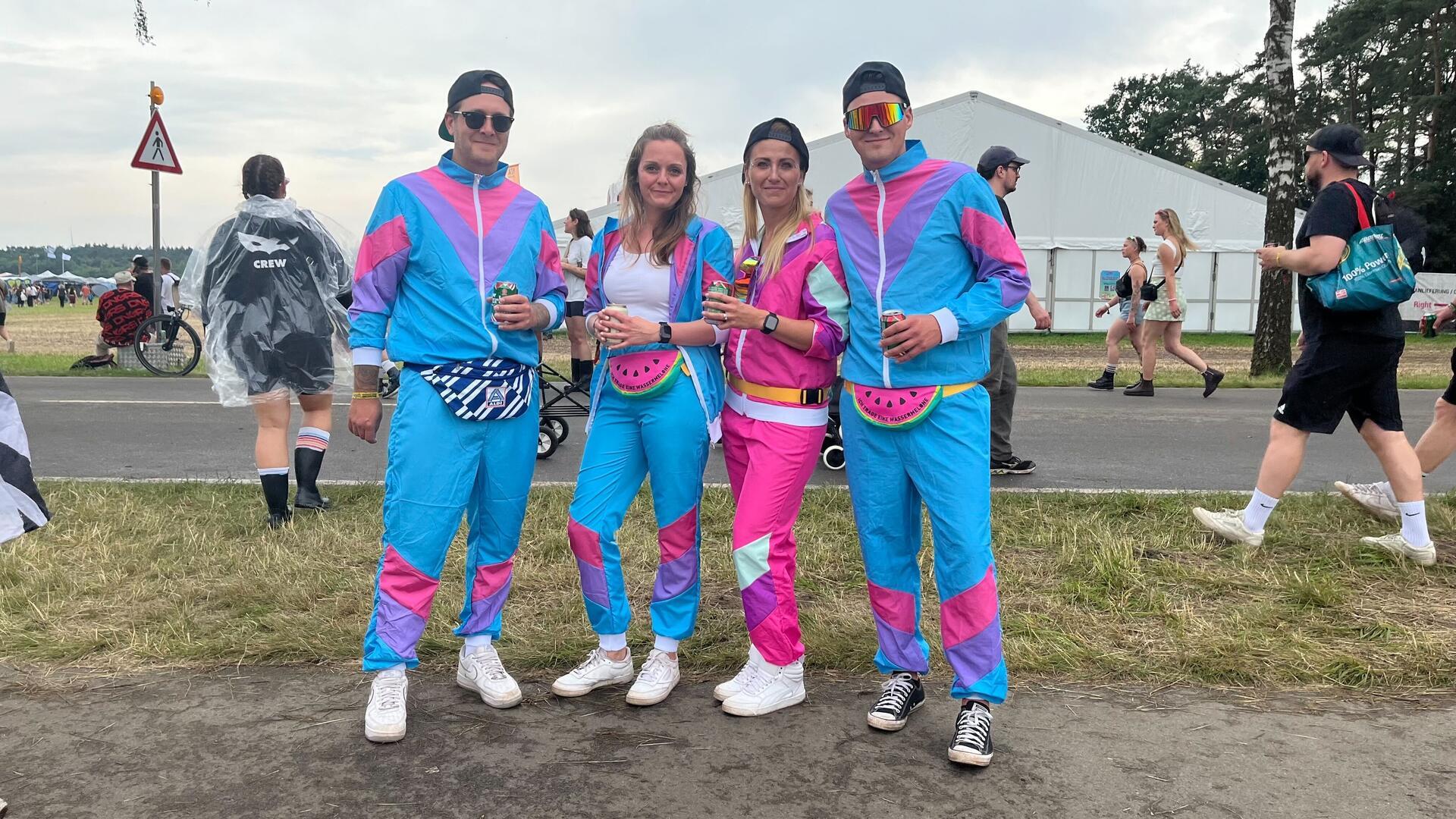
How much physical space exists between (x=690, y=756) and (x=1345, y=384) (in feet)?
11.4

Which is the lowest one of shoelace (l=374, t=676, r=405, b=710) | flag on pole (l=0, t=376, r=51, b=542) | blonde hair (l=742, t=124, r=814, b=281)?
shoelace (l=374, t=676, r=405, b=710)

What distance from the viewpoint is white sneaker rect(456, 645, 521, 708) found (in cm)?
336

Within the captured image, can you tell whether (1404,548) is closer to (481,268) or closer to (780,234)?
(780,234)

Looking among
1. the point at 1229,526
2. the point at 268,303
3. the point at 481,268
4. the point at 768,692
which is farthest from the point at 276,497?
the point at 1229,526

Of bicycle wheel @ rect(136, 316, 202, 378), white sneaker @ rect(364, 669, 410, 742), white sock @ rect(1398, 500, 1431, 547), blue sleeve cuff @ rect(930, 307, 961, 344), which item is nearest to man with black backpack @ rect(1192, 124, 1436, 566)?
white sock @ rect(1398, 500, 1431, 547)

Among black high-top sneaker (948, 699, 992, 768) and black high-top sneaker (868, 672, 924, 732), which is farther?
black high-top sneaker (868, 672, 924, 732)

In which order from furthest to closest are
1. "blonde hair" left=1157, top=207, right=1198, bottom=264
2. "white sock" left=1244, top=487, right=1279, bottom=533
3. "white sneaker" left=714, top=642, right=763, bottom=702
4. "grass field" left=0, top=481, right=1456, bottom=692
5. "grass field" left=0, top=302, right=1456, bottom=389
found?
A: "grass field" left=0, top=302, right=1456, bottom=389
"blonde hair" left=1157, top=207, right=1198, bottom=264
"white sock" left=1244, top=487, right=1279, bottom=533
"grass field" left=0, top=481, right=1456, bottom=692
"white sneaker" left=714, top=642, right=763, bottom=702

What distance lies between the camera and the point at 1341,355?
15.2 ft

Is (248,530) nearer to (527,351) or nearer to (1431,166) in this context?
(527,351)

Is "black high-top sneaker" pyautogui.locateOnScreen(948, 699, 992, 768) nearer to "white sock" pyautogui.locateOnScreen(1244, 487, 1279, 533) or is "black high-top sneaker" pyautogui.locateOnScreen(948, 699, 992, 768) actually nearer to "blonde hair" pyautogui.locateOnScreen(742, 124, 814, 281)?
"blonde hair" pyautogui.locateOnScreen(742, 124, 814, 281)

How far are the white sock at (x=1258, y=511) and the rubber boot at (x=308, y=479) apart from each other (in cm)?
486

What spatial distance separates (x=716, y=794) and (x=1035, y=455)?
5.63m

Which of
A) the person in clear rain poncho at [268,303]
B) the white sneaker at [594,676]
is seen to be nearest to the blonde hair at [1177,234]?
the person in clear rain poncho at [268,303]

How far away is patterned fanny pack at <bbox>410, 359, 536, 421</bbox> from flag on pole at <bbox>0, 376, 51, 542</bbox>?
1.05 metres
